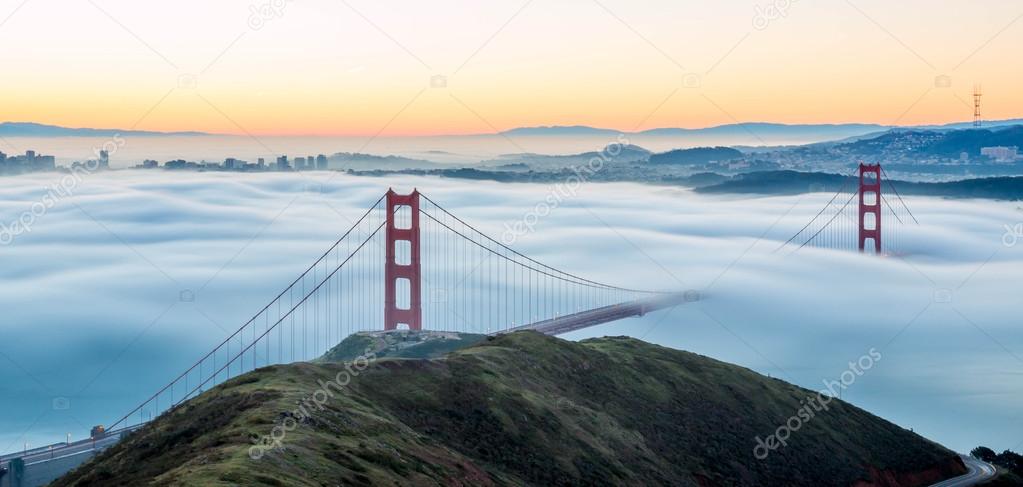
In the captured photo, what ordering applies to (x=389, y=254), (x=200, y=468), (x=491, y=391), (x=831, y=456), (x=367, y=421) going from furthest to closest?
1. (x=389, y=254)
2. (x=831, y=456)
3. (x=491, y=391)
4. (x=367, y=421)
5. (x=200, y=468)

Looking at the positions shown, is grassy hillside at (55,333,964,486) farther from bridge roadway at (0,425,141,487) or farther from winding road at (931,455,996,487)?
bridge roadway at (0,425,141,487)

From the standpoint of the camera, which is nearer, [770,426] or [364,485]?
[364,485]

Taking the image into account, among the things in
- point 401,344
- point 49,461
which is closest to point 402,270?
point 401,344

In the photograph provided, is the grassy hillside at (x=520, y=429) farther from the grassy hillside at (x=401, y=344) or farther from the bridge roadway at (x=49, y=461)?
the bridge roadway at (x=49, y=461)

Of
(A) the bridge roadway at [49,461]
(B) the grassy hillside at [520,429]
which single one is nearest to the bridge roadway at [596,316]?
(B) the grassy hillside at [520,429]

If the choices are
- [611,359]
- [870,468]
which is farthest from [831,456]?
[611,359]

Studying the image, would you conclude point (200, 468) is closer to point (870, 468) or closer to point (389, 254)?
point (870, 468)

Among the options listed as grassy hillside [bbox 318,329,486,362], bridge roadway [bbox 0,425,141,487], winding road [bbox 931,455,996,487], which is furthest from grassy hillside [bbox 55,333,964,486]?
bridge roadway [bbox 0,425,141,487]
